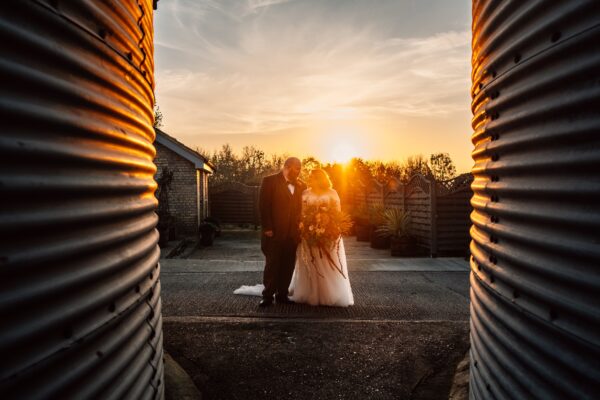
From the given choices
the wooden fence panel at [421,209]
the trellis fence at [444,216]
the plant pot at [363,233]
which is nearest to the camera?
the trellis fence at [444,216]

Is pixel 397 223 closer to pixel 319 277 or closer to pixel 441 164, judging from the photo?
pixel 319 277

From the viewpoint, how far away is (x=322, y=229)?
6262 mm

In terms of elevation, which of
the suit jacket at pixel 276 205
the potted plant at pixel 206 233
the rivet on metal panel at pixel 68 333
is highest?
the suit jacket at pixel 276 205

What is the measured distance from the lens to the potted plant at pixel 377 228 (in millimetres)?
13539

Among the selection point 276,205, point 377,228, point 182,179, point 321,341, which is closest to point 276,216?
point 276,205

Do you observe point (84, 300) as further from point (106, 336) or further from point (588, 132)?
point (588, 132)

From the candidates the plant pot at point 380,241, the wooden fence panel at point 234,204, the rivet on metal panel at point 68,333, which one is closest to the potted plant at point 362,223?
the plant pot at point 380,241

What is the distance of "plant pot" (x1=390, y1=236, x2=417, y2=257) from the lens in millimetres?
11734

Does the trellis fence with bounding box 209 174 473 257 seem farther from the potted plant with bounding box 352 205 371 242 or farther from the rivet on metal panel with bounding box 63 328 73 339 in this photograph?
the rivet on metal panel with bounding box 63 328 73 339

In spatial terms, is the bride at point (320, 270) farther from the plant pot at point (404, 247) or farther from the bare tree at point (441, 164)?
the bare tree at point (441, 164)

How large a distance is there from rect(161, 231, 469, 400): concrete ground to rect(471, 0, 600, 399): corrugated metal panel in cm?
156

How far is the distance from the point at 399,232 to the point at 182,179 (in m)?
9.73

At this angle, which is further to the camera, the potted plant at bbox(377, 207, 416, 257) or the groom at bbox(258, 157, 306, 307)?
the potted plant at bbox(377, 207, 416, 257)

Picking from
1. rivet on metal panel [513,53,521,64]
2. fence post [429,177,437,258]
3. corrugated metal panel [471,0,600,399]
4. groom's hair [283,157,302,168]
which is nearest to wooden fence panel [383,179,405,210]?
fence post [429,177,437,258]
